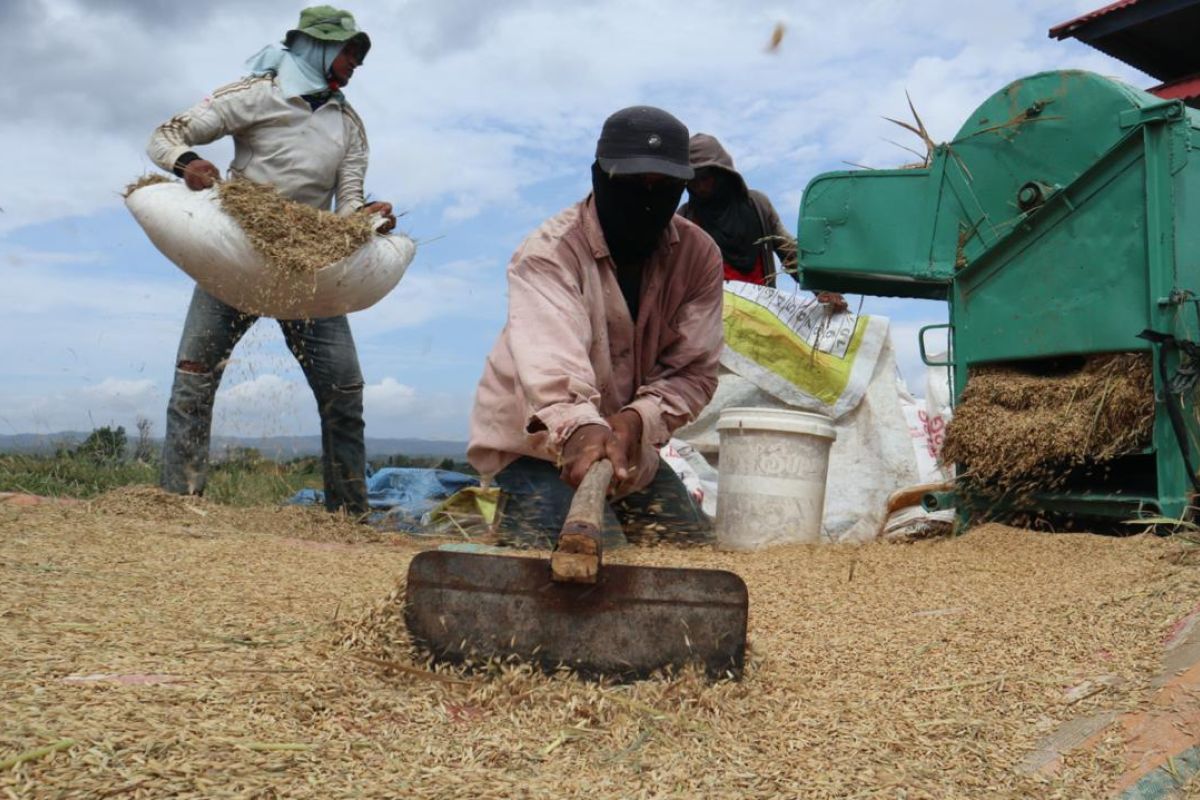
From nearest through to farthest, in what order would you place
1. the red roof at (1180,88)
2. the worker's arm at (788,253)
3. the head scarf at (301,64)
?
1. the head scarf at (301,64)
2. the worker's arm at (788,253)
3. the red roof at (1180,88)

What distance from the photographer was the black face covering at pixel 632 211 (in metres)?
2.91

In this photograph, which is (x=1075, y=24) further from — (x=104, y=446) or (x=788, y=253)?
(x=104, y=446)

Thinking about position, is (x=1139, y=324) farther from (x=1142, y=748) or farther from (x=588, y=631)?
(x=588, y=631)

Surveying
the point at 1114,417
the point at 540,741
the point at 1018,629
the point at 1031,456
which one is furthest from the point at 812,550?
the point at 540,741

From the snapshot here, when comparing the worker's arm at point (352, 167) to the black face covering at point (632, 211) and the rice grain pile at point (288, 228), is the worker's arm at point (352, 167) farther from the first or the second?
the black face covering at point (632, 211)

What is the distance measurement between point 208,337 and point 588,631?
296cm

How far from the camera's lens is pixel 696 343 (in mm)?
3332

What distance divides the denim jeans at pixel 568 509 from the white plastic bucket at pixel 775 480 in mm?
361

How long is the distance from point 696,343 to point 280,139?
2229mm

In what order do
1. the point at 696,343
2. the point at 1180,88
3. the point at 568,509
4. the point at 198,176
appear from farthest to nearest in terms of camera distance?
the point at 1180,88 < the point at 198,176 < the point at 696,343 < the point at 568,509

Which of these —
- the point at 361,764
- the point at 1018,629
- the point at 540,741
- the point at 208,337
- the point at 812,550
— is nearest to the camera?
the point at 361,764

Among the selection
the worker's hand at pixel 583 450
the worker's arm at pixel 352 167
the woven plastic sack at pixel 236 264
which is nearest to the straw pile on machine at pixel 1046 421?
the worker's hand at pixel 583 450

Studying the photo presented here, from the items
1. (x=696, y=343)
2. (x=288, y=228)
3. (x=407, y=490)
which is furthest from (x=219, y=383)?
(x=696, y=343)

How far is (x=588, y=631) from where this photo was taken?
2.01 metres
